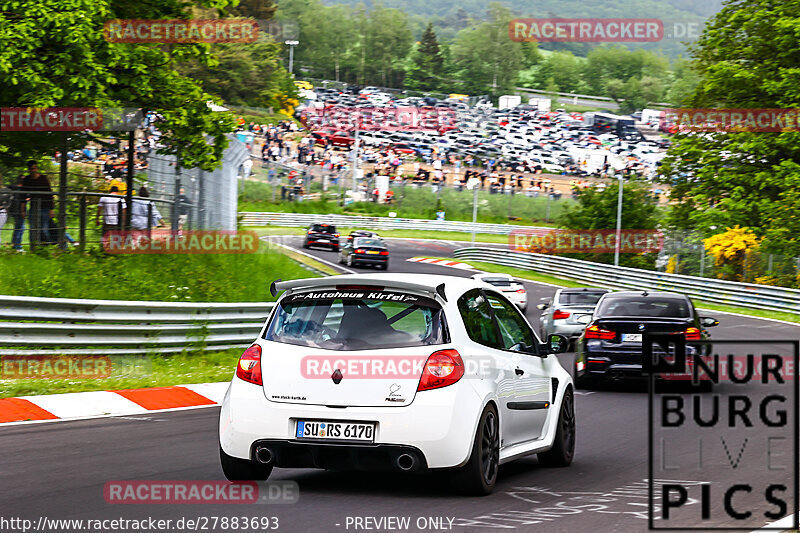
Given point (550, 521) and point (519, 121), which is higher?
point (519, 121)

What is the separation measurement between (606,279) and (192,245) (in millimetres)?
29657

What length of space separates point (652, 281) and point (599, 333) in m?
32.8

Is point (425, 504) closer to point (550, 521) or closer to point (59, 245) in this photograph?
point (550, 521)

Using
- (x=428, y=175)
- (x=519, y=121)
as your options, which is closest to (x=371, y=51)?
(x=519, y=121)

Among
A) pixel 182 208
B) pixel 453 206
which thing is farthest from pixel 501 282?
pixel 453 206

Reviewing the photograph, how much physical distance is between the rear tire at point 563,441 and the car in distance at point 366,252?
42.6 m

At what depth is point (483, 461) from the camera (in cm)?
772

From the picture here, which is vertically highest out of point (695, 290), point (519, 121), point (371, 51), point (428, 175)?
point (371, 51)

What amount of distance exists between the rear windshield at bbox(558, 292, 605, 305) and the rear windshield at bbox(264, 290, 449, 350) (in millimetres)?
18050

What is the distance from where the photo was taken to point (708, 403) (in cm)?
1541

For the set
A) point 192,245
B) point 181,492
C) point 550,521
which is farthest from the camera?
point 192,245

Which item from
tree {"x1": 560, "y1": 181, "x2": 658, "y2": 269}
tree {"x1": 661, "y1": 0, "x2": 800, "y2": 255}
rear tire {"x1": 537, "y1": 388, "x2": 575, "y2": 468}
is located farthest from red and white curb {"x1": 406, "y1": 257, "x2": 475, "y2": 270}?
rear tire {"x1": 537, "y1": 388, "x2": 575, "y2": 468}

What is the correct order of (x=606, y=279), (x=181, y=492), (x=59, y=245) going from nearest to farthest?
(x=181, y=492) → (x=59, y=245) → (x=606, y=279)

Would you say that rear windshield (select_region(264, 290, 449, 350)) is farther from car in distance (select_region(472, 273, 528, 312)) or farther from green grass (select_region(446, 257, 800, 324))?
green grass (select_region(446, 257, 800, 324))
